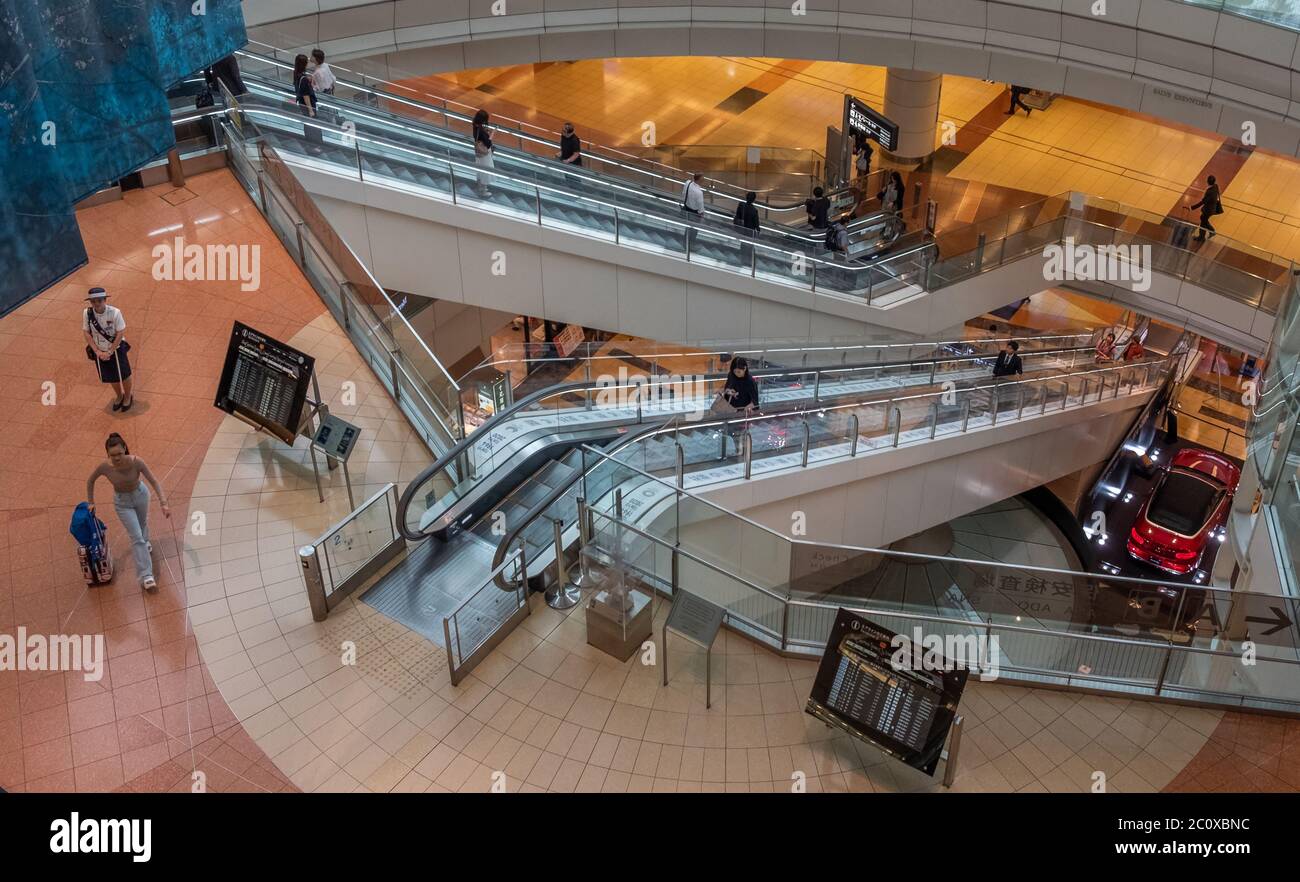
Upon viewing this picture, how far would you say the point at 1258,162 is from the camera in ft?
72.7

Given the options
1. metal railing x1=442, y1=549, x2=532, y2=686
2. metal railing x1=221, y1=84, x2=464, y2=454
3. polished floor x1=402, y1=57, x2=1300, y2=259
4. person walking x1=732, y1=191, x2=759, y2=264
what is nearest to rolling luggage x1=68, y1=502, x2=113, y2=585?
metal railing x1=442, y1=549, x2=532, y2=686

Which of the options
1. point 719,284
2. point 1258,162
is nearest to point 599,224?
point 719,284

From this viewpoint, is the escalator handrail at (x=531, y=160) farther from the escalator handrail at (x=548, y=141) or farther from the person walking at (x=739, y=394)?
the person walking at (x=739, y=394)

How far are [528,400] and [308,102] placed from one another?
17.5 feet

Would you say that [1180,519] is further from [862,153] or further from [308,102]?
[308,102]

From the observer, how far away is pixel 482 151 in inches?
595

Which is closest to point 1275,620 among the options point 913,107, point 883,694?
point 883,694

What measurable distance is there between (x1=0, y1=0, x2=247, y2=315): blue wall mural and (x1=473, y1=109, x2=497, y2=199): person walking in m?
4.24

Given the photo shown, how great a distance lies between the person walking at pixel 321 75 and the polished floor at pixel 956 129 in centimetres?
771

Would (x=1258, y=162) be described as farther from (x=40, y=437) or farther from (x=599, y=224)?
(x=40, y=437)

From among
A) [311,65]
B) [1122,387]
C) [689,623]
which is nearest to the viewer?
[689,623]

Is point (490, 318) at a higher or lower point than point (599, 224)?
lower

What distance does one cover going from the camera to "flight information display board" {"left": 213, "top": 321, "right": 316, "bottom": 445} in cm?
1059

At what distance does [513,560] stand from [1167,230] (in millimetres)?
12307
